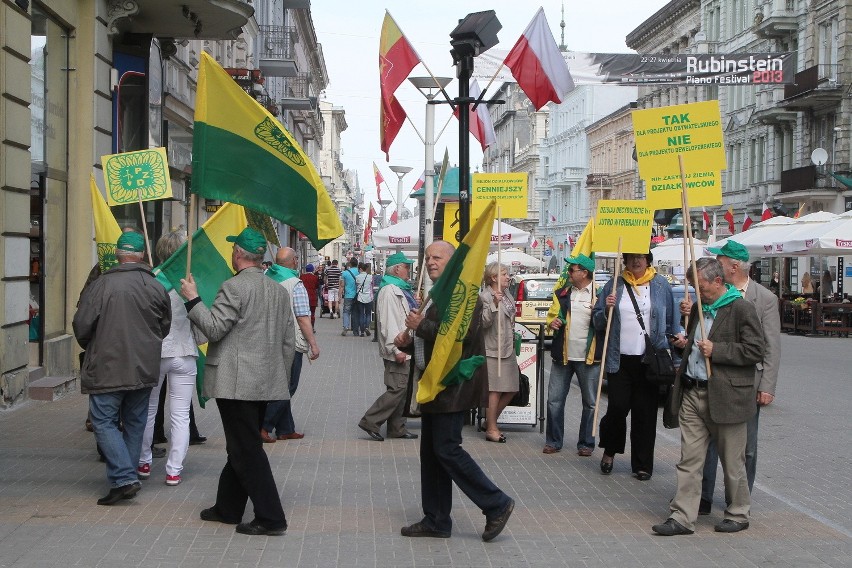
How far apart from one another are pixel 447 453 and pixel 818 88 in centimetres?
4281

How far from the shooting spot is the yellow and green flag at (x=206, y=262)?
8742mm

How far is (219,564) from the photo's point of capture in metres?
6.61

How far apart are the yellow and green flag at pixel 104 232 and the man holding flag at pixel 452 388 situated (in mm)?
3593

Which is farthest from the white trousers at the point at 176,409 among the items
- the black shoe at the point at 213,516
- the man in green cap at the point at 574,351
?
the man in green cap at the point at 574,351

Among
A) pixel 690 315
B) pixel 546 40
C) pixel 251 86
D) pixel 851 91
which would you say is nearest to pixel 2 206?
pixel 546 40

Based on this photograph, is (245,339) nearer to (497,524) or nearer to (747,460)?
(497,524)

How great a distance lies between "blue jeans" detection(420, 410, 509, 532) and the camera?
7180 mm

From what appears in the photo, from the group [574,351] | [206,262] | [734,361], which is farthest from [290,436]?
[734,361]

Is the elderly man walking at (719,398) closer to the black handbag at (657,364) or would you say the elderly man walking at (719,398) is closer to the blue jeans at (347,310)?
the black handbag at (657,364)

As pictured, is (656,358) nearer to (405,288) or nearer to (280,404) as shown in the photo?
(405,288)

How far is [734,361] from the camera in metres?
7.57

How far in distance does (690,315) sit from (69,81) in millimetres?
10355

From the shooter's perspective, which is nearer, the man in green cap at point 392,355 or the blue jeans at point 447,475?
the blue jeans at point 447,475

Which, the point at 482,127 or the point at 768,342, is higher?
the point at 482,127
